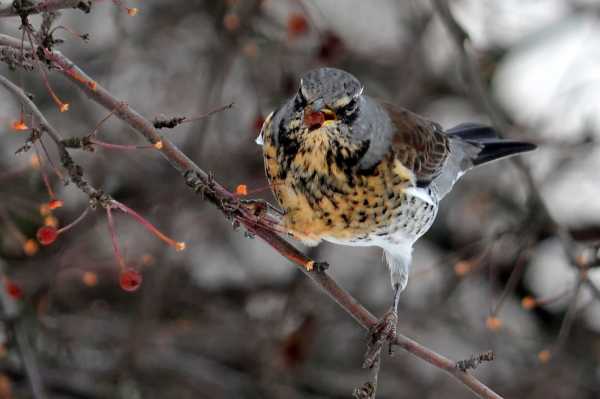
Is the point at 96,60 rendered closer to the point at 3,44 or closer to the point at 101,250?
the point at 101,250

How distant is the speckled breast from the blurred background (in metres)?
1.26

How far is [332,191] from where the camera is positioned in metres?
2.73

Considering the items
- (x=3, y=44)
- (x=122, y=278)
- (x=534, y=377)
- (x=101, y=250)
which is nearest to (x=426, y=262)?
(x=534, y=377)

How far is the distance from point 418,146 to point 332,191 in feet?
2.00

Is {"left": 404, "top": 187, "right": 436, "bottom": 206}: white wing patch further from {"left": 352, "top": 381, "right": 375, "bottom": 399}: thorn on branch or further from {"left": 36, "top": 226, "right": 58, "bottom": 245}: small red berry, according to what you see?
{"left": 36, "top": 226, "right": 58, "bottom": 245}: small red berry

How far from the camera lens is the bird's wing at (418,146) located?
305 centimetres

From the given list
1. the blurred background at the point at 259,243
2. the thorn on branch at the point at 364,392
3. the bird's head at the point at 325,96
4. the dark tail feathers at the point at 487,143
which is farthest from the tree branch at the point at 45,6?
the dark tail feathers at the point at 487,143

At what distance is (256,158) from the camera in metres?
4.91

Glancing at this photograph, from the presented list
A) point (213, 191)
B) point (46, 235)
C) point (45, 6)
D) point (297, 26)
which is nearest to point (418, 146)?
point (297, 26)

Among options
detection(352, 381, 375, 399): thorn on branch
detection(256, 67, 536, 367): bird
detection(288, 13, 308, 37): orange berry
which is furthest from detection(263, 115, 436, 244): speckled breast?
detection(288, 13, 308, 37): orange berry

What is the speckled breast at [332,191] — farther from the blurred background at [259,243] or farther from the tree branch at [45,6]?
the blurred background at [259,243]

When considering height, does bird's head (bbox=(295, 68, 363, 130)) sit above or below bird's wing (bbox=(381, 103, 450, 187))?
below

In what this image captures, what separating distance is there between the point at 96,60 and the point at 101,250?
1162mm

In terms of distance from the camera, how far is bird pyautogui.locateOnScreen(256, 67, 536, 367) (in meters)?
2.51
